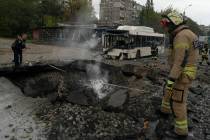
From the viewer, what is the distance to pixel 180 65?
6012mm

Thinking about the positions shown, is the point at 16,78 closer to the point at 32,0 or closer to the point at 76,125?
the point at 76,125

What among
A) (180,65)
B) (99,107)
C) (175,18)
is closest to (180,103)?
(180,65)

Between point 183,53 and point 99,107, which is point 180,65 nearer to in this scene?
point 183,53

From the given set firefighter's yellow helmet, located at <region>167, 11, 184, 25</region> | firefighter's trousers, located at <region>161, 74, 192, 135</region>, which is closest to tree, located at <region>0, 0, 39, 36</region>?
firefighter's yellow helmet, located at <region>167, 11, 184, 25</region>

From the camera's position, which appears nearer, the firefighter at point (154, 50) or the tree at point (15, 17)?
the firefighter at point (154, 50)

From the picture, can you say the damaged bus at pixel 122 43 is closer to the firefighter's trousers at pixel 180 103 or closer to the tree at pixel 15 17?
the firefighter's trousers at pixel 180 103

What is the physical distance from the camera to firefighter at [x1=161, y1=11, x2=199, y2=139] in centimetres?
602

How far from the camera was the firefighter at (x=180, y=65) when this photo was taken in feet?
19.7

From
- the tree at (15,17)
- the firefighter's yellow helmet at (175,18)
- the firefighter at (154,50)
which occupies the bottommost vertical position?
the firefighter at (154,50)

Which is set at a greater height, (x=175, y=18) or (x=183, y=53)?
(x=175, y=18)

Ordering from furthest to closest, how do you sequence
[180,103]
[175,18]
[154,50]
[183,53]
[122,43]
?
1. [154,50]
2. [122,43]
3. [175,18]
4. [180,103]
5. [183,53]

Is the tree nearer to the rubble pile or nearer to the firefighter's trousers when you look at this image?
the rubble pile

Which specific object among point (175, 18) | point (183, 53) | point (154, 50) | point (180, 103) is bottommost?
point (180, 103)

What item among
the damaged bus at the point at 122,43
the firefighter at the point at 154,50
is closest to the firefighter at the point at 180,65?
the damaged bus at the point at 122,43
